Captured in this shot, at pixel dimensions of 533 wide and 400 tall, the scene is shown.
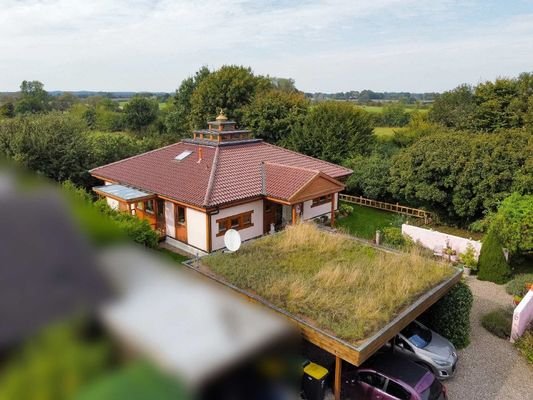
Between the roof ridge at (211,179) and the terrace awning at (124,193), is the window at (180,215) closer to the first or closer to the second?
the terrace awning at (124,193)

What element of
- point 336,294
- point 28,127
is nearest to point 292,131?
point 28,127

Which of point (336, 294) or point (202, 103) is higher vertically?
point (202, 103)

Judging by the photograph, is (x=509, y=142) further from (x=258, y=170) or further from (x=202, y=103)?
(x=202, y=103)

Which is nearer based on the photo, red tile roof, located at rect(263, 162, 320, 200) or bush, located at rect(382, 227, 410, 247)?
bush, located at rect(382, 227, 410, 247)

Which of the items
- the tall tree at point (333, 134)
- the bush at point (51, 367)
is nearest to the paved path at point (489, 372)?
the bush at point (51, 367)

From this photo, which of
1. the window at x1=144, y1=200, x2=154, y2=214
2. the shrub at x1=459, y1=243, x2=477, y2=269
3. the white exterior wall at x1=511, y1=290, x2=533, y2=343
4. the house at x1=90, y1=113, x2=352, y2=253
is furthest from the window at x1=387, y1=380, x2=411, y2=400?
the window at x1=144, y1=200, x2=154, y2=214

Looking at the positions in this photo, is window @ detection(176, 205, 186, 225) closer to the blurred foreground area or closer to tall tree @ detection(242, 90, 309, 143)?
tall tree @ detection(242, 90, 309, 143)
